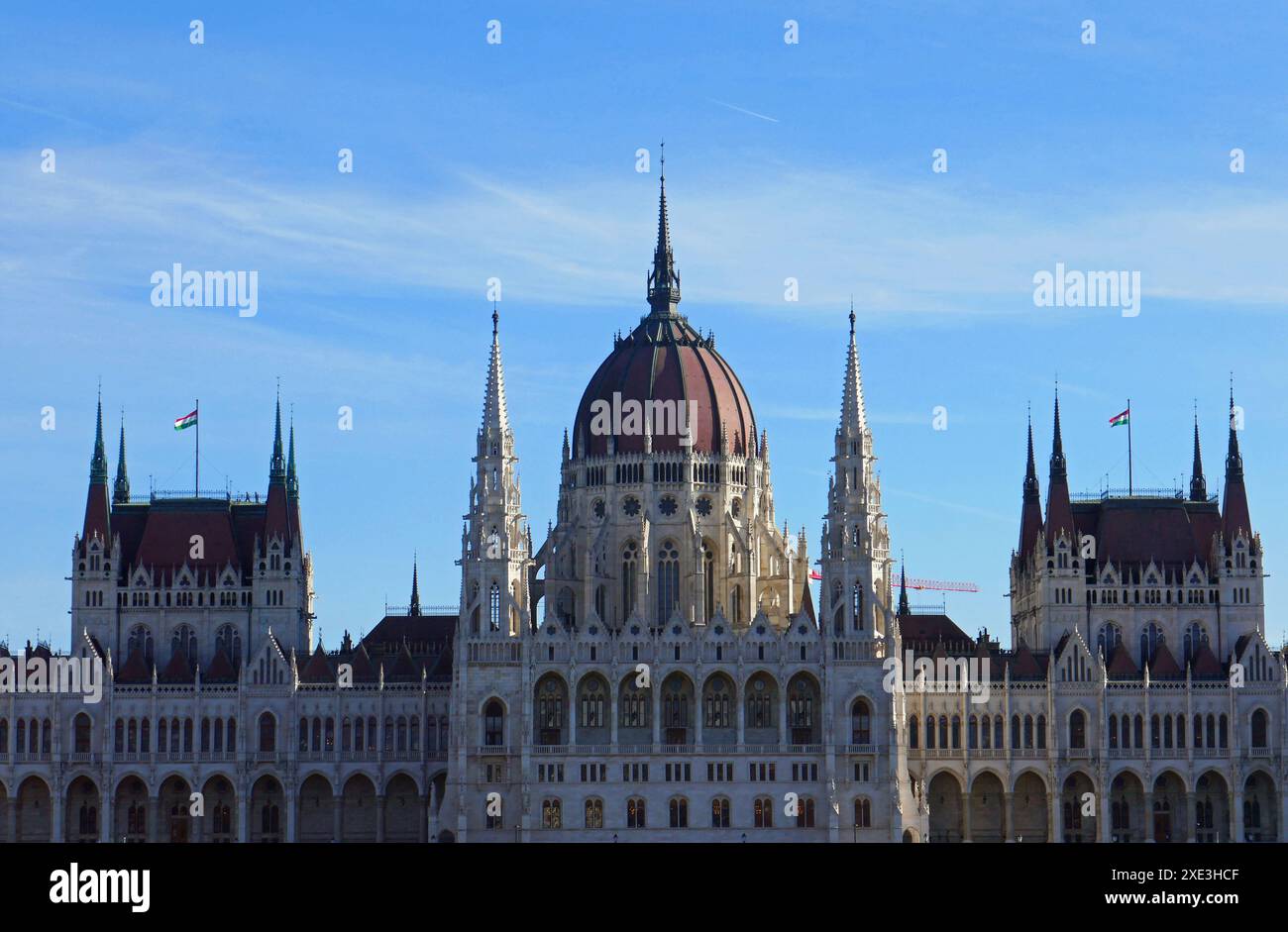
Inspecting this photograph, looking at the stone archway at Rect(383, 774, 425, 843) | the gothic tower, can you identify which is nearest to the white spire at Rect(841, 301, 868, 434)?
the gothic tower

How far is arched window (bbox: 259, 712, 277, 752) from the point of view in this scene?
169 meters

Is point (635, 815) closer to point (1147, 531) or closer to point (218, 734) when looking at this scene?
point (218, 734)

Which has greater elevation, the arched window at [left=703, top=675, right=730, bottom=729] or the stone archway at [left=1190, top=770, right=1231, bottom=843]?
the arched window at [left=703, top=675, right=730, bottom=729]

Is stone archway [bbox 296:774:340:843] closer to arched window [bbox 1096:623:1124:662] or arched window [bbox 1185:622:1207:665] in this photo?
arched window [bbox 1096:623:1124:662]

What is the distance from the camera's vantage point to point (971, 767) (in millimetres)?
165250

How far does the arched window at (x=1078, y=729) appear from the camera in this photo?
166 m

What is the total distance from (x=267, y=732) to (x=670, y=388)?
3453 centimetres

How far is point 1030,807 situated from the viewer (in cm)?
16688

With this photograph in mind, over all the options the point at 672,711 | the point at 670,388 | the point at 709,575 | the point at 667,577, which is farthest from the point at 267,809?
the point at 670,388

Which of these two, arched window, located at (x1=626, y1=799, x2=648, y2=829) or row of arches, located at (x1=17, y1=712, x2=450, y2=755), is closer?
arched window, located at (x1=626, y1=799, x2=648, y2=829)

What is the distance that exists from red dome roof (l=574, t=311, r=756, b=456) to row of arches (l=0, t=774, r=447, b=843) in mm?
26161

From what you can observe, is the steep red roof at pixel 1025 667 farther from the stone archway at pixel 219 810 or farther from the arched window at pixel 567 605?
the stone archway at pixel 219 810

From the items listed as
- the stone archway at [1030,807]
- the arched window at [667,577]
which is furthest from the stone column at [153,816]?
the stone archway at [1030,807]
